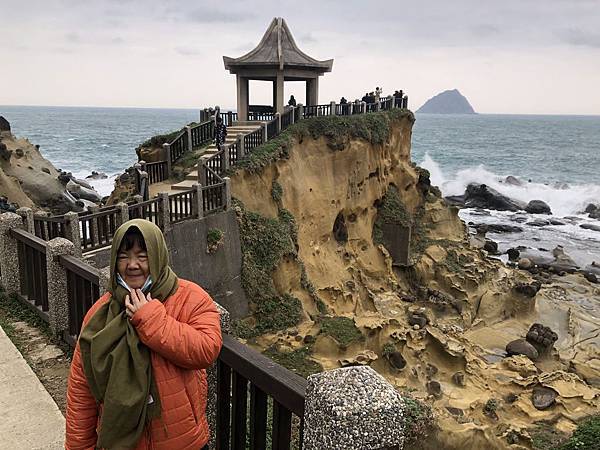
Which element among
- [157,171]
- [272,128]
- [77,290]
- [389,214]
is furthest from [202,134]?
[77,290]

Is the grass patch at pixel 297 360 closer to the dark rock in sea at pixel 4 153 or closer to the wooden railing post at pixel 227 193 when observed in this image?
the wooden railing post at pixel 227 193

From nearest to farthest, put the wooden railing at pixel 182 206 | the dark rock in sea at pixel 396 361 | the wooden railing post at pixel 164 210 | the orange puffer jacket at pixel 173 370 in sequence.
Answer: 1. the orange puffer jacket at pixel 173 370
2. the wooden railing post at pixel 164 210
3. the wooden railing at pixel 182 206
4. the dark rock in sea at pixel 396 361

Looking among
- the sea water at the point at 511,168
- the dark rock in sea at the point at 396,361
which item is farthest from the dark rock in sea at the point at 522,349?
the sea water at the point at 511,168

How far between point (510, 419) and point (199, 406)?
12.7 meters

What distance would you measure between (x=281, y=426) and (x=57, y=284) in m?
4.57

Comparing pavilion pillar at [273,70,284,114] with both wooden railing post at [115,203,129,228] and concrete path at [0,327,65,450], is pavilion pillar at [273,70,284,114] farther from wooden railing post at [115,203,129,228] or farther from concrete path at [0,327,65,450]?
concrete path at [0,327,65,450]

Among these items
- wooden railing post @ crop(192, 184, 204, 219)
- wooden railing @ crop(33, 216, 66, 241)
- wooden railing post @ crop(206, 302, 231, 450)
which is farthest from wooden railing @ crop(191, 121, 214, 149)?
wooden railing post @ crop(206, 302, 231, 450)

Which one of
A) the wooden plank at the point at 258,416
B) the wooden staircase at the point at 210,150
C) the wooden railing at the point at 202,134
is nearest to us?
the wooden plank at the point at 258,416

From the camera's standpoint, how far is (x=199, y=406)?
3.22 meters

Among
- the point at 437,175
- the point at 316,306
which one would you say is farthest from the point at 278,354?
the point at 437,175

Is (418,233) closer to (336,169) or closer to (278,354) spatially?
(336,169)

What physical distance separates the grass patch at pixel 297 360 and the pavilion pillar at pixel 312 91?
45.6 ft

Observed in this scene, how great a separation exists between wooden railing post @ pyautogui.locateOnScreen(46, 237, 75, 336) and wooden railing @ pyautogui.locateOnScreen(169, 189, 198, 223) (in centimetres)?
622

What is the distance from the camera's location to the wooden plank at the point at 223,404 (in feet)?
12.6
